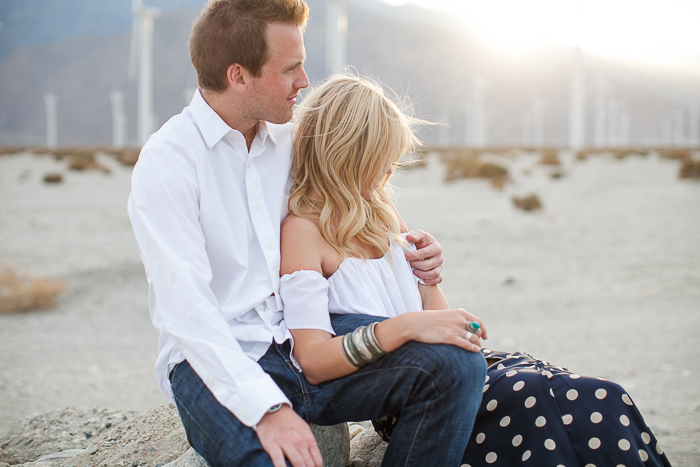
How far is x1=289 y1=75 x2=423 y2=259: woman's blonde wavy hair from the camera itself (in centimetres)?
230

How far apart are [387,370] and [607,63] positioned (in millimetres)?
145881

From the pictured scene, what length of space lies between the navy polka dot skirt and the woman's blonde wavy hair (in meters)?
0.82

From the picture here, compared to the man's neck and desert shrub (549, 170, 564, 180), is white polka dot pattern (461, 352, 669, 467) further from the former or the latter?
desert shrub (549, 170, 564, 180)

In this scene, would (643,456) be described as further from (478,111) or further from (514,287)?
(478,111)

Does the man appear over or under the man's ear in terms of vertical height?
under

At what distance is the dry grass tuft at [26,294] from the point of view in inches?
295

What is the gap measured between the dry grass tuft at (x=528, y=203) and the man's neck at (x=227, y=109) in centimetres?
1217

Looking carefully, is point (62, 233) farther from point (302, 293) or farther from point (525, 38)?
point (525, 38)

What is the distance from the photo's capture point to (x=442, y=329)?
1.92 m

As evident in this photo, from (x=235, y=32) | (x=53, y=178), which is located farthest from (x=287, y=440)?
(x=53, y=178)

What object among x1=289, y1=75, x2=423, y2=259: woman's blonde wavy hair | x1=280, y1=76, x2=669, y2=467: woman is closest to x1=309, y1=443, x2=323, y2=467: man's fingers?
x1=280, y1=76, x2=669, y2=467: woman

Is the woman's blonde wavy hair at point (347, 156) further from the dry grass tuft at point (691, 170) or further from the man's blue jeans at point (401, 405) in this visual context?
the dry grass tuft at point (691, 170)

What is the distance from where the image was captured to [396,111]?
2361 millimetres

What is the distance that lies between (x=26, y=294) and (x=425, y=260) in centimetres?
691
